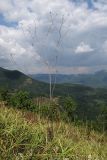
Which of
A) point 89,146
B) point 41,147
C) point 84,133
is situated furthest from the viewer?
point 84,133

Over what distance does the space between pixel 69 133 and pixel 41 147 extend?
3.32 metres

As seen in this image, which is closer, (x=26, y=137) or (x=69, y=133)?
(x=26, y=137)

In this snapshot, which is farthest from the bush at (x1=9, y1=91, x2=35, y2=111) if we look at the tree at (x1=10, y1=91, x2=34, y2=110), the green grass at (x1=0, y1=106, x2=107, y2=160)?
the green grass at (x1=0, y1=106, x2=107, y2=160)

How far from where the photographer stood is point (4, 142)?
6.56m

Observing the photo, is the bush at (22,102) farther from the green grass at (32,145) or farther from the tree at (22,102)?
the green grass at (32,145)

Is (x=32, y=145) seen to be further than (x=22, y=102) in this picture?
No

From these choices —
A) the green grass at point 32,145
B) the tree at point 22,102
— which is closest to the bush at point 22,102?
the tree at point 22,102

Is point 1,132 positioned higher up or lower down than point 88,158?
higher up

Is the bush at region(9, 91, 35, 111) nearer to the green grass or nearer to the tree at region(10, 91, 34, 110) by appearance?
the tree at region(10, 91, 34, 110)

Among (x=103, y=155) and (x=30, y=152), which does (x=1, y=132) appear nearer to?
(x=30, y=152)

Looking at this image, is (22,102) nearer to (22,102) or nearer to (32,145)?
(22,102)

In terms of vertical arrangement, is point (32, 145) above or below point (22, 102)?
below

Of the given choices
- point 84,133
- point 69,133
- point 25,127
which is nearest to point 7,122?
point 25,127

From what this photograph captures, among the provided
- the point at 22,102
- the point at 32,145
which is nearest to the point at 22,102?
the point at 22,102
